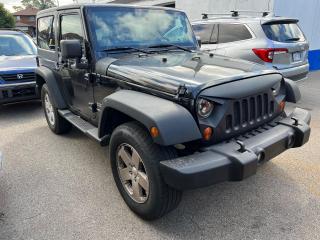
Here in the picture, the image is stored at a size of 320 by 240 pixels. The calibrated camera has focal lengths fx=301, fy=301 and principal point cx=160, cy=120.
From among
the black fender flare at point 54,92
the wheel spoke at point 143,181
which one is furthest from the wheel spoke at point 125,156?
the black fender flare at point 54,92

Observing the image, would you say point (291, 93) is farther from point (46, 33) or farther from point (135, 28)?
point (46, 33)

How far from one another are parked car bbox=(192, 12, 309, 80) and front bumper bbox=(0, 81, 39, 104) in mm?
3898

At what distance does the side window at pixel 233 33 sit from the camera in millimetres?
6261

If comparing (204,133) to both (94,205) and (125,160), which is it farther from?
(94,205)

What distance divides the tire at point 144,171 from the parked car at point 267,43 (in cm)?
401

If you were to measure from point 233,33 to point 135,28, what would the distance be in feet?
11.6

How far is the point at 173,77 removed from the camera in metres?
2.59

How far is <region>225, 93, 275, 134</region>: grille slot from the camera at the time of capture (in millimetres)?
2520

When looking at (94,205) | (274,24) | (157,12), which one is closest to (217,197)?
(94,205)

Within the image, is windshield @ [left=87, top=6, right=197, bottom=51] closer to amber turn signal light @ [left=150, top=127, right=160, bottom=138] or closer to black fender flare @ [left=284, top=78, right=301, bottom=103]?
black fender flare @ [left=284, top=78, right=301, bottom=103]

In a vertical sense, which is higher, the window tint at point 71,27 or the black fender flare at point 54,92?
the window tint at point 71,27

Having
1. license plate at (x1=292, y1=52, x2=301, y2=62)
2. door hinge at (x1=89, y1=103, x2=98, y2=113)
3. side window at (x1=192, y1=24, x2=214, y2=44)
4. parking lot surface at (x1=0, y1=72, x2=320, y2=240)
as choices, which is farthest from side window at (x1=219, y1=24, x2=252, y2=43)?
door hinge at (x1=89, y1=103, x2=98, y2=113)

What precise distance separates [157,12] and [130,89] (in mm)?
1475

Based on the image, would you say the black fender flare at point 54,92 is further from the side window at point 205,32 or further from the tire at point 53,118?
the side window at point 205,32
